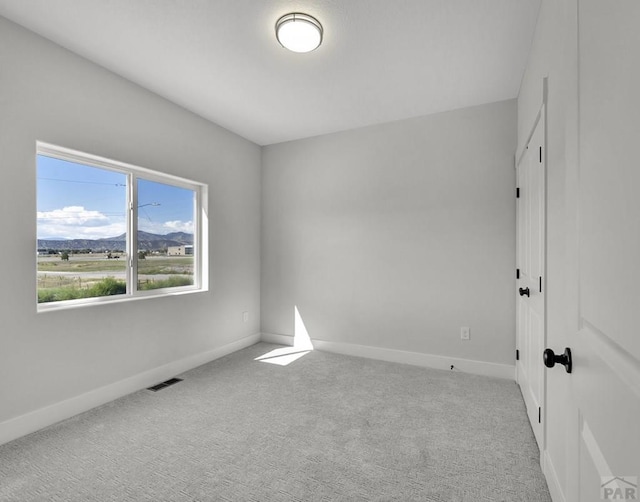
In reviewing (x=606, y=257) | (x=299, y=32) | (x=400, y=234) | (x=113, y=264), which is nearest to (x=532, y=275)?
(x=400, y=234)

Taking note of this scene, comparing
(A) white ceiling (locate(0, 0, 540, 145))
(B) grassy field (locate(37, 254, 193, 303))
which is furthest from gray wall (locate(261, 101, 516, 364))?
(B) grassy field (locate(37, 254, 193, 303))

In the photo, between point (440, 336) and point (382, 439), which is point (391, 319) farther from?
point (382, 439)

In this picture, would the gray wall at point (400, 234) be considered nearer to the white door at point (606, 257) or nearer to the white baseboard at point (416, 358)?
the white baseboard at point (416, 358)

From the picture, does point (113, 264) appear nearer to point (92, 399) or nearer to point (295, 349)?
point (92, 399)

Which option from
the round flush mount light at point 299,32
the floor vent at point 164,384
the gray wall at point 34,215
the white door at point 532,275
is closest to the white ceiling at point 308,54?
the round flush mount light at point 299,32

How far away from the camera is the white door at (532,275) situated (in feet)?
6.38

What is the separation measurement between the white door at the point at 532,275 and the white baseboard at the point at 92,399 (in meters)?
3.06

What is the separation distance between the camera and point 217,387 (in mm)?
2984

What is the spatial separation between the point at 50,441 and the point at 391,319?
10.0 feet

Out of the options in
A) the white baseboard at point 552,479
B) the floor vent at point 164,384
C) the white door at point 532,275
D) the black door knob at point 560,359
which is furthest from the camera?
the floor vent at point 164,384

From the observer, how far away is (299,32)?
2158mm

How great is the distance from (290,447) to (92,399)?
5.51ft

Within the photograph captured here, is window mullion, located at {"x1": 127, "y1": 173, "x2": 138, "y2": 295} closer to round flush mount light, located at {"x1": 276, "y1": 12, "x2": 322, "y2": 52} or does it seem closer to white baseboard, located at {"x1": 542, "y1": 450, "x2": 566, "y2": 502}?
round flush mount light, located at {"x1": 276, "y1": 12, "x2": 322, "y2": 52}

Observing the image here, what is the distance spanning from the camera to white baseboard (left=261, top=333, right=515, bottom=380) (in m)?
3.23
